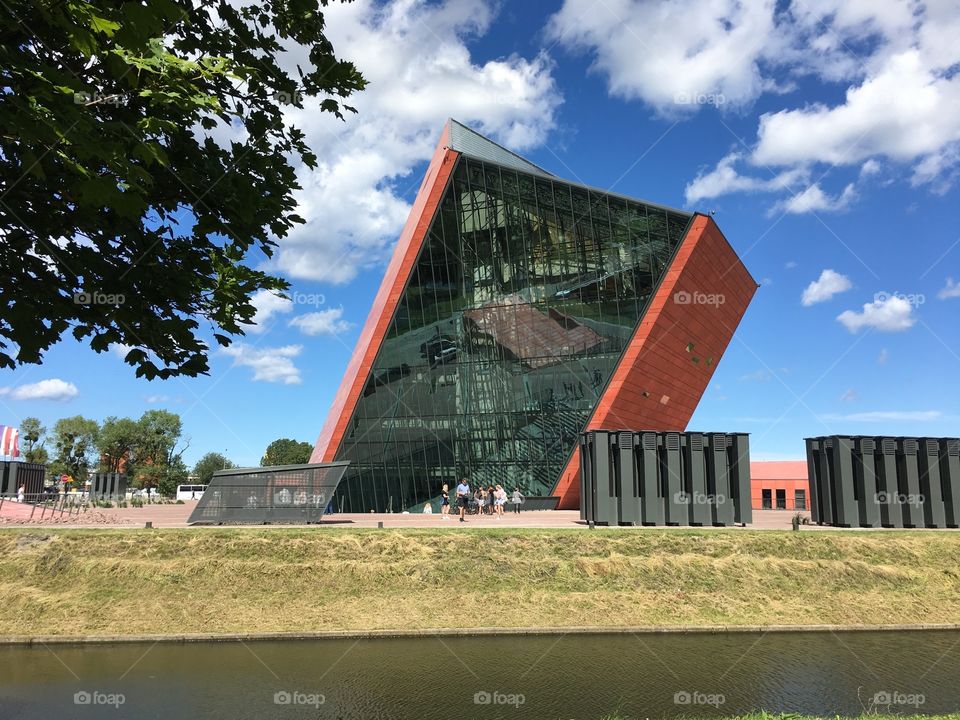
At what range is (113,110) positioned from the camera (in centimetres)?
482

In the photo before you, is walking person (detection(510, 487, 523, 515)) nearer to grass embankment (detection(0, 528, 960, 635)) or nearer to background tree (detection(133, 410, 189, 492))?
grass embankment (detection(0, 528, 960, 635))

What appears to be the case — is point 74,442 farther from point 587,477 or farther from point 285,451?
point 587,477

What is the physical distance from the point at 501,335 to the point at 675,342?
9418mm

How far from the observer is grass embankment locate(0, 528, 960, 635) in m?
15.8

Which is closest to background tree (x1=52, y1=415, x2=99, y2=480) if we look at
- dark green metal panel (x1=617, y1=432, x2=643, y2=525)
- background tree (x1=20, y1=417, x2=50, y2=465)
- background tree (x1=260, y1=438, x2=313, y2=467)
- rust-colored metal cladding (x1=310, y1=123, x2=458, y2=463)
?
background tree (x1=20, y1=417, x2=50, y2=465)

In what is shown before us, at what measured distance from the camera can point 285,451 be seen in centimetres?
15588

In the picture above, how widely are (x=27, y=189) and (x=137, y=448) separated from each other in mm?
108760

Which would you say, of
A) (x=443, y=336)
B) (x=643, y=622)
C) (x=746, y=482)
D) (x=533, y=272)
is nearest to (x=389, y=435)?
(x=443, y=336)

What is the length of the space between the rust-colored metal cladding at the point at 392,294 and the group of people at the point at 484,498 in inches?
299

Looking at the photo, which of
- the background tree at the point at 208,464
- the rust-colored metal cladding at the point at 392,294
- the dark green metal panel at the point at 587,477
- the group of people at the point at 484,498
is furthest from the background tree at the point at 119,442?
the dark green metal panel at the point at 587,477

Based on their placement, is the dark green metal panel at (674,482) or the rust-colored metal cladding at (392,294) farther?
the rust-colored metal cladding at (392,294)

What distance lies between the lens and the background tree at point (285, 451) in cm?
15291

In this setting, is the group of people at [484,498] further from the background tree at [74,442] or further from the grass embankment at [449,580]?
the background tree at [74,442]

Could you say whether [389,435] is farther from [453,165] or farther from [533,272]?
[453,165]
